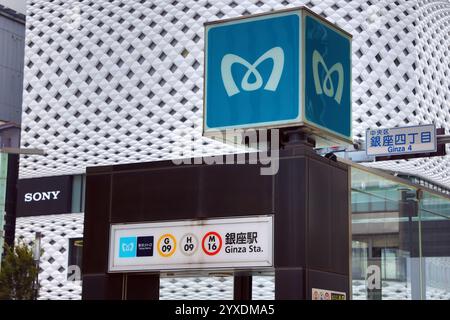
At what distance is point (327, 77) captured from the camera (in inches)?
376

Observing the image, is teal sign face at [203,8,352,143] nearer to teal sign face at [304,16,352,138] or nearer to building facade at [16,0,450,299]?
teal sign face at [304,16,352,138]

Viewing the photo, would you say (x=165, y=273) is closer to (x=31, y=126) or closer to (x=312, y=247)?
(x=312, y=247)

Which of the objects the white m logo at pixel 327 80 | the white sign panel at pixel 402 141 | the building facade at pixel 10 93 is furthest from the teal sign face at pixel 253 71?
the building facade at pixel 10 93

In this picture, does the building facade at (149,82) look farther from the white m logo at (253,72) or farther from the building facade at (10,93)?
the white m logo at (253,72)

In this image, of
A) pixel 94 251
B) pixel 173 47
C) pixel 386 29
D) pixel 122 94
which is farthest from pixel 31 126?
pixel 94 251

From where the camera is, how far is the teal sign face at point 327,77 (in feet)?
30.2

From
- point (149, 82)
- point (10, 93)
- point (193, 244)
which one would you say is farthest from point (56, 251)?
point (193, 244)

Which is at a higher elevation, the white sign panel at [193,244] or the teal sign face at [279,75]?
the teal sign face at [279,75]

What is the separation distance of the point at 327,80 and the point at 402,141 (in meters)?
17.2

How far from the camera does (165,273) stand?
30.4 feet

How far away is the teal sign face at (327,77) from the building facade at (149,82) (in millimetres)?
35986

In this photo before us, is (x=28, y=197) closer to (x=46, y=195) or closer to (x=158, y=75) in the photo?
(x=46, y=195)

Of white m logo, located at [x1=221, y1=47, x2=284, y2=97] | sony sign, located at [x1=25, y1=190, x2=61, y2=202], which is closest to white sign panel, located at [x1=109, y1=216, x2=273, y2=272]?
white m logo, located at [x1=221, y1=47, x2=284, y2=97]
